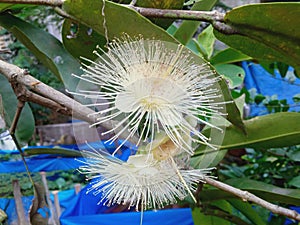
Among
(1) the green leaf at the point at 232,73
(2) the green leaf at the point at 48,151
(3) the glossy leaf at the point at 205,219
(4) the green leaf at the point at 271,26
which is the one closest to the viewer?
(4) the green leaf at the point at 271,26

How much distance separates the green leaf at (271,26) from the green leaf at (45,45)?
0.21 metres

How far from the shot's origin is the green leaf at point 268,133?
1.77 feet

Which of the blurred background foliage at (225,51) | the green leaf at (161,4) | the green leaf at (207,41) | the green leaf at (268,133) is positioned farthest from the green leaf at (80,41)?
the green leaf at (207,41)

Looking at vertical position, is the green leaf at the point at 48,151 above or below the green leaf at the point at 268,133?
below

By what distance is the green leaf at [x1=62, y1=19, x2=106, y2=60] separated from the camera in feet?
Result: 1.60

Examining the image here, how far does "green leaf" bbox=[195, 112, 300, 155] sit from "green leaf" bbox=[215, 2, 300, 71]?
0.14m

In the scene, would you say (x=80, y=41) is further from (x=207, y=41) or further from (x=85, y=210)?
(x=85, y=210)

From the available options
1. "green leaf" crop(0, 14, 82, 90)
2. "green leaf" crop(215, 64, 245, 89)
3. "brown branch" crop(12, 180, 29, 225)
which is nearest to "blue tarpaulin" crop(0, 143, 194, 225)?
"brown branch" crop(12, 180, 29, 225)

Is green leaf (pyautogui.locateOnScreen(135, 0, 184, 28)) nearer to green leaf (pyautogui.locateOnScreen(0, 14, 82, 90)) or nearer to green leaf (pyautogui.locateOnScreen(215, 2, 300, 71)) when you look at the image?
green leaf (pyautogui.locateOnScreen(215, 2, 300, 71))

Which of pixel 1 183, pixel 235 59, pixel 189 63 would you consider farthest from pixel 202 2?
pixel 1 183

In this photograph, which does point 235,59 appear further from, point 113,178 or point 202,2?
point 113,178

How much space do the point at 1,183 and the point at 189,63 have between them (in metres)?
0.46

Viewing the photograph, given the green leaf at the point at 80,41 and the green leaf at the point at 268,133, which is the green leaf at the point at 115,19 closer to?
the green leaf at the point at 80,41

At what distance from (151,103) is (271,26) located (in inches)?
4.9
